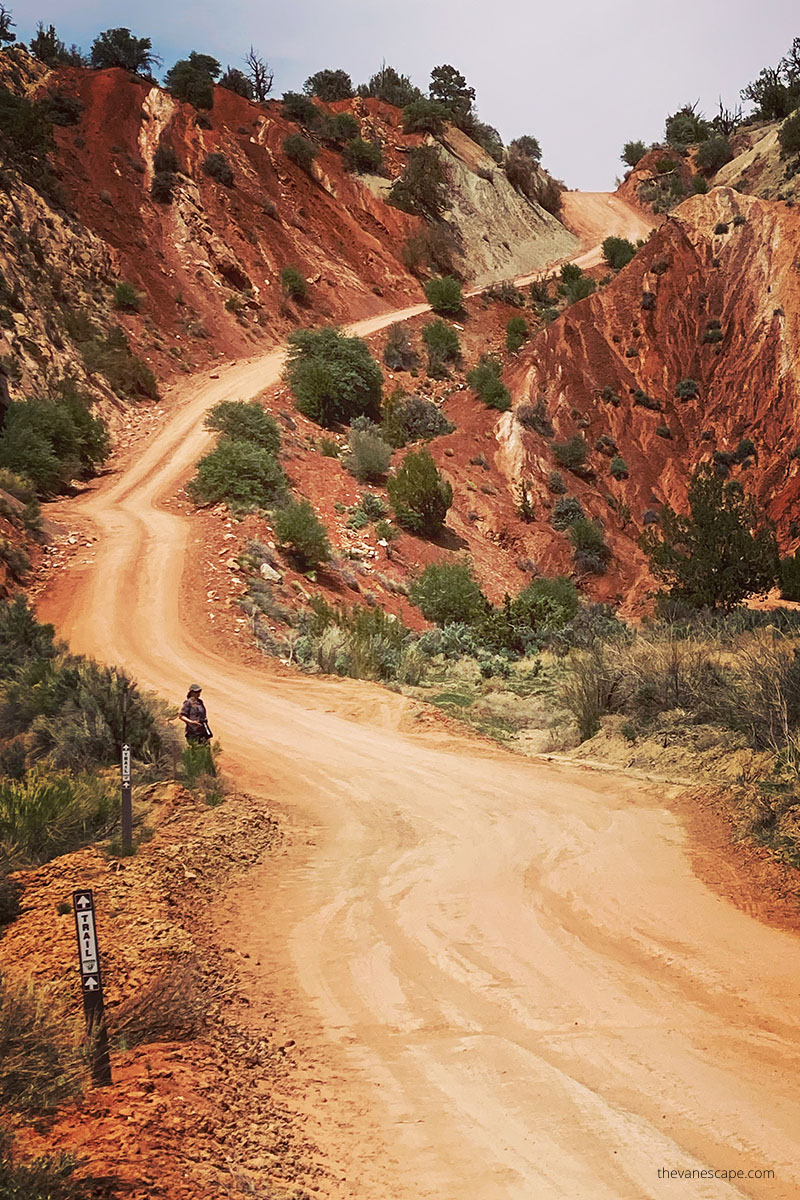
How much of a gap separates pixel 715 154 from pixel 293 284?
167 feet

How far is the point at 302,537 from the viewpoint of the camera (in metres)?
24.5

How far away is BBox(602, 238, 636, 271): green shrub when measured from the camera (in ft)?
205

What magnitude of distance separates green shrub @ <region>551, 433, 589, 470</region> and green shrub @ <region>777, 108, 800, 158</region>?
2887cm

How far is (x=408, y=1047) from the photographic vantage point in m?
5.55

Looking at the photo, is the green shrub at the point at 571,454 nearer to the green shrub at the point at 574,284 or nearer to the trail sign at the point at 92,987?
the green shrub at the point at 574,284

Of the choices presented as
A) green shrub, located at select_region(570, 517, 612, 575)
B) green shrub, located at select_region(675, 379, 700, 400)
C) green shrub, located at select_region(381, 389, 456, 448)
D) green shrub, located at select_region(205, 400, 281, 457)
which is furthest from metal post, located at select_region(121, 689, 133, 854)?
green shrub, located at select_region(675, 379, 700, 400)

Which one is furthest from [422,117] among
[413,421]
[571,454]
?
[571,454]

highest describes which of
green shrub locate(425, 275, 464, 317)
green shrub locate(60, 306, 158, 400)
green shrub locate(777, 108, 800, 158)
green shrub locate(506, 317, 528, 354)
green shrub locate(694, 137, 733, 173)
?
green shrub locate(694, 137, 733, 173)

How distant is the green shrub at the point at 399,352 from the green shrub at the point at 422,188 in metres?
19.5

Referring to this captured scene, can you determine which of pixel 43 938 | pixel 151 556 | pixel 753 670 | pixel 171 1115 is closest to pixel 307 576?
pixel 151 556

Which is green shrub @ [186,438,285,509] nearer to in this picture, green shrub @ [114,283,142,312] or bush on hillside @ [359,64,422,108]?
green shrub @ [114,283,142,312]

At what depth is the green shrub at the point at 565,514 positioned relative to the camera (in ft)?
115

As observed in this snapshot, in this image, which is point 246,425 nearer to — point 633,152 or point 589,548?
point 589,548

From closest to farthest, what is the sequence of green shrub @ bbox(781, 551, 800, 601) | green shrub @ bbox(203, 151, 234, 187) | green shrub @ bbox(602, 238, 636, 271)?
1. green shrub @ bbox(781, 551, 800, 601)
2. green shrub @ bbox(203, 151, 234, 187)
3. green shrub @ bbox(602, 238, 636, 271)
